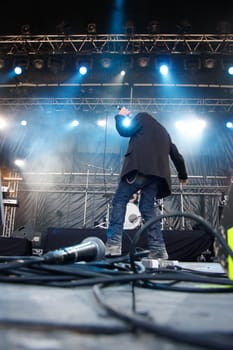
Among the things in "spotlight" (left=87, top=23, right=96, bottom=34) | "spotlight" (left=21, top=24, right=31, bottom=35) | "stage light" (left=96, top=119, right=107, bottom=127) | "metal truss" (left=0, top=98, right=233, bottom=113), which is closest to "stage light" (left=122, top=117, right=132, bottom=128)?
"spotlight" (left=87, top=23, right=96, bottom=34)

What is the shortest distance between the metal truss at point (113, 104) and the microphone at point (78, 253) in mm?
5891

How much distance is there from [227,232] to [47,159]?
736 centimetres

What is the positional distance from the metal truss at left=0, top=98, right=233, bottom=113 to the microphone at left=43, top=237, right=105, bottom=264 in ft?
19.3

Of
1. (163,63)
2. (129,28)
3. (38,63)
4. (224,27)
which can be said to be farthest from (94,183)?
(224,27)

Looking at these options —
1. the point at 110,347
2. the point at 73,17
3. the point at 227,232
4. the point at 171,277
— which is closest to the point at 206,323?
the point at 110,347

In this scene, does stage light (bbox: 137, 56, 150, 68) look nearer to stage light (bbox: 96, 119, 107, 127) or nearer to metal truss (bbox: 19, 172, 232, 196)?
stage light (bbox: 96, 119, 107, 127)

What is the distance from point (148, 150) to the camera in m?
2.35

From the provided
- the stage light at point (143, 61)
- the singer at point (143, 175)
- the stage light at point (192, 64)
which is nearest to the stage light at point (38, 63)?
the stage light at point (143, 61)

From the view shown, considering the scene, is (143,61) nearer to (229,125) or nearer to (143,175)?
(229,125)

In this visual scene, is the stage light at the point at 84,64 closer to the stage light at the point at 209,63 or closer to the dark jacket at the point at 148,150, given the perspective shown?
the stage light at the point at 209,63

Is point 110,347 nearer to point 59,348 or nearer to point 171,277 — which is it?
point 59,348

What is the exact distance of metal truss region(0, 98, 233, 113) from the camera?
22.9ft

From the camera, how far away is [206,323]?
0.50 m

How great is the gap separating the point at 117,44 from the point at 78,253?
16.7 feet
